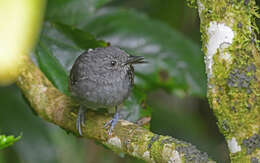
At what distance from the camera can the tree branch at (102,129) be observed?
1.95 meters

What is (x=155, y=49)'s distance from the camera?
3.70m

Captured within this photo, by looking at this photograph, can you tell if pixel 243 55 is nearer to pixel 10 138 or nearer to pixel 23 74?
pixel 10 138

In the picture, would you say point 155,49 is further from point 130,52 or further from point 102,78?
point 102,78

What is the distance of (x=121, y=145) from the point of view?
2.36m

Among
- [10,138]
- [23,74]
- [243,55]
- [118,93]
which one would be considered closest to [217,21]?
[243,55]

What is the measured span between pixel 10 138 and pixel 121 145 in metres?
0.81

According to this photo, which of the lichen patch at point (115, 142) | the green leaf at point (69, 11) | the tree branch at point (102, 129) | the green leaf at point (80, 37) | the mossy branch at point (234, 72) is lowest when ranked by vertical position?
the lichen patch at point (115, 142)

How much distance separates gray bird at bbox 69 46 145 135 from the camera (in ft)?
10.6

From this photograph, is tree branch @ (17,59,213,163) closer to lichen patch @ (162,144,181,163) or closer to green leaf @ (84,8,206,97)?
lichen patch @ (162,144,181,163)

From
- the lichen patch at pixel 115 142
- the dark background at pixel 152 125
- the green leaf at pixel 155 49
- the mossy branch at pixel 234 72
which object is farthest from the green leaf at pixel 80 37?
the mossy branch at pixel 234 72

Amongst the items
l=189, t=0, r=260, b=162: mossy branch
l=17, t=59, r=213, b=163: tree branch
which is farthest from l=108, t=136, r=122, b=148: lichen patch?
l=189, t=0, r=260, b=162: mossy branch

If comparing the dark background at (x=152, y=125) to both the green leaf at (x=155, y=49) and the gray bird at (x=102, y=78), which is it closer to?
the green leaf at (x=155, y=49)

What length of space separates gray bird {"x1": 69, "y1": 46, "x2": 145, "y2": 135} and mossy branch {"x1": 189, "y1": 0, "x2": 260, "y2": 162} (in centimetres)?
133

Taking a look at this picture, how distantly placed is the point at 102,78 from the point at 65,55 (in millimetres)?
378
